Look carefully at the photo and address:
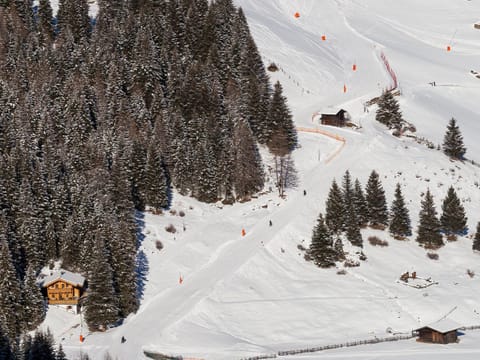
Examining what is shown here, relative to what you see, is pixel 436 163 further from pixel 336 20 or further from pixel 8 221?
pixel 336 20

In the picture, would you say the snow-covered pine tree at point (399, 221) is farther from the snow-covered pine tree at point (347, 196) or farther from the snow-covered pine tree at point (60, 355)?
the snow-covered pine tree at point (60, 355)

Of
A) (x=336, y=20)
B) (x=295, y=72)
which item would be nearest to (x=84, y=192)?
(x=295, y=72)

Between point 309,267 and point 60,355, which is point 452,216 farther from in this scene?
point 60,355

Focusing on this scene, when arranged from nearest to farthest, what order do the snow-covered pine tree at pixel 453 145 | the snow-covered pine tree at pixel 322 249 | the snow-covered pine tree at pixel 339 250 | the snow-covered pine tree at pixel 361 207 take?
1. the snow-covered pine tree at pixel 322 249
2. the snow-covered pine tree at pixel 339 250
3. the snow-covered pine tree at pixel 361 207
4. the snow-covered pine tree at pixel 453 145

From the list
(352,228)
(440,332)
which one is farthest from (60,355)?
(352,228)

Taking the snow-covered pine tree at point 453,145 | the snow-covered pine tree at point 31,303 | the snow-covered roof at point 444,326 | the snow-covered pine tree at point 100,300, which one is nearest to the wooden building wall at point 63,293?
the snow-covered pine tree at point 31,303

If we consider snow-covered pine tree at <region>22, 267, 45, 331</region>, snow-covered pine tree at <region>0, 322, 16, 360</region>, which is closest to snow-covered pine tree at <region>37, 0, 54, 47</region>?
snow-covered pine tree at <region>22, 267, 45, 331</region>

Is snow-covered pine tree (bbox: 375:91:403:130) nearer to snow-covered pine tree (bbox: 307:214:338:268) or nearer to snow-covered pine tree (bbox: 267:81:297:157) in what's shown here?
snow-covered pine tree (bbox: 267:81:297:157)
